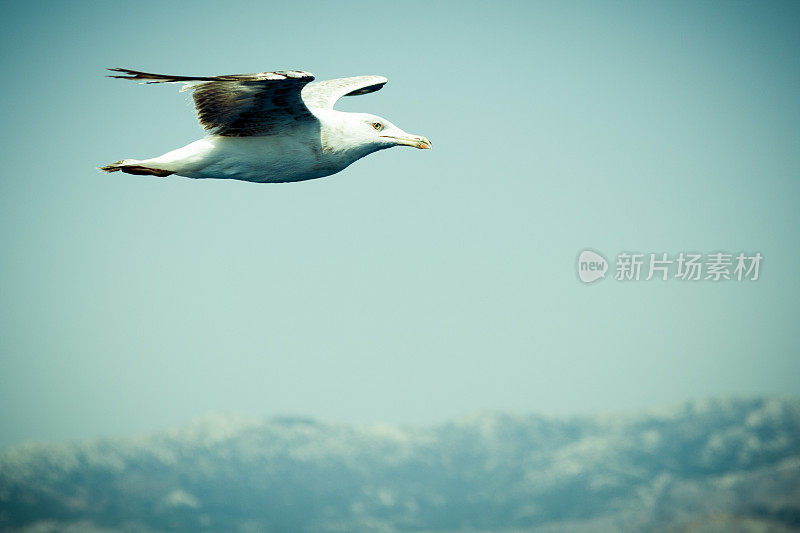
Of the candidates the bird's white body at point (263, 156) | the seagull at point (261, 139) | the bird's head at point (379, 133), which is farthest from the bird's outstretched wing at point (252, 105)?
the bird's head at point (379, 133)

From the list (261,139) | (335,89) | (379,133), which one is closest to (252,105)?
(261,139)

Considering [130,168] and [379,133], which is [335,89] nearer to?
[379,133]

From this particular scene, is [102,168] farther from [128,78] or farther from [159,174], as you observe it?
[128,78]

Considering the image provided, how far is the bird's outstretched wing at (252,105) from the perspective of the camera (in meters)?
13.6

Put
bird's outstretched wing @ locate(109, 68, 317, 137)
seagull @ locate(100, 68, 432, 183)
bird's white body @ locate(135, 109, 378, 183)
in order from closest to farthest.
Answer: bird's outstretched wing @ locate(109, 68, 317, 137), seagull @ locate(100, 68, 432, 183), bird's white body @ locate(135, 109, 378, 183)

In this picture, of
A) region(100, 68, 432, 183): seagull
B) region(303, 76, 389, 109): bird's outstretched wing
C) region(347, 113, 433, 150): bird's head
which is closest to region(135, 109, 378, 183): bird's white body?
region(100, 68, 432, 183): seagull

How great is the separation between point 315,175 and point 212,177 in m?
2.19

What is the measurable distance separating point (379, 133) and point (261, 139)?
2.74 metres

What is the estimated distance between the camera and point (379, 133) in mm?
16062

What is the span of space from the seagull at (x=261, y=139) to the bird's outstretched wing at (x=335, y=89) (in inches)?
124

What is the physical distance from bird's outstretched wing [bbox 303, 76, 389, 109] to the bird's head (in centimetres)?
266

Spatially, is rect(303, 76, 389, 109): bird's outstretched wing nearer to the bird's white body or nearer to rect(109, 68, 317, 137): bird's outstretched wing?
the bird's white body

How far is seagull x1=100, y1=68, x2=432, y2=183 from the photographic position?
14.2 m

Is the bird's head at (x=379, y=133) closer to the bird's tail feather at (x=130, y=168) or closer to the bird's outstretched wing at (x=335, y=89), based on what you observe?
the bird's outstretched wing at (x=335, y=89)
